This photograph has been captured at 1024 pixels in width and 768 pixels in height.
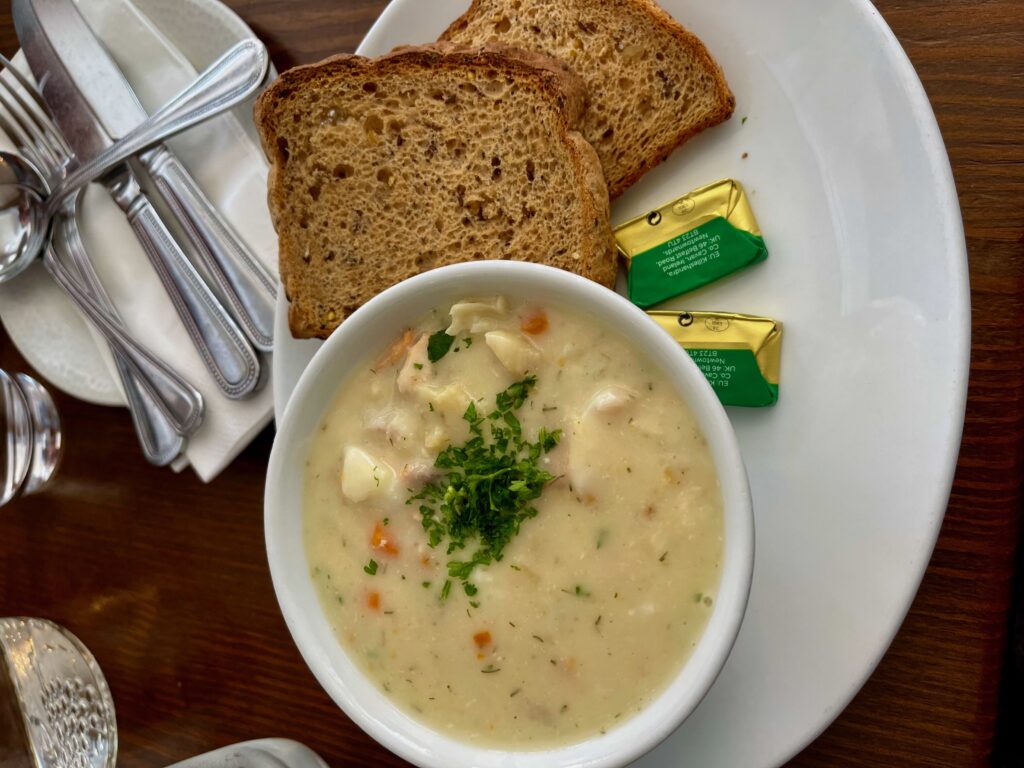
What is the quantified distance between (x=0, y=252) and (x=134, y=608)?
85 centimetres

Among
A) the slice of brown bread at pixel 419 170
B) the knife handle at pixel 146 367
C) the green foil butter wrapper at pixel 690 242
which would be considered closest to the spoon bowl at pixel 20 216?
the knife handle at pixel 146 367

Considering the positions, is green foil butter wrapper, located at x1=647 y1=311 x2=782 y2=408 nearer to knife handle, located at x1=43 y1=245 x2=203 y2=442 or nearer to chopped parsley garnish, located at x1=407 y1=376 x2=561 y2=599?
chopped parsley garnish, located at x1=407 y1=376 x2=561 y2=599

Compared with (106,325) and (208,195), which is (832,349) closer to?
(208,195)

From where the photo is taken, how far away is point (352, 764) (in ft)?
5.98

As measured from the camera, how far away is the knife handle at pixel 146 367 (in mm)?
1838

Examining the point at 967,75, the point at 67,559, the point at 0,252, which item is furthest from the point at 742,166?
the point at 67,559

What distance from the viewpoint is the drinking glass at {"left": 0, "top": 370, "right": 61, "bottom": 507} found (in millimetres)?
2078

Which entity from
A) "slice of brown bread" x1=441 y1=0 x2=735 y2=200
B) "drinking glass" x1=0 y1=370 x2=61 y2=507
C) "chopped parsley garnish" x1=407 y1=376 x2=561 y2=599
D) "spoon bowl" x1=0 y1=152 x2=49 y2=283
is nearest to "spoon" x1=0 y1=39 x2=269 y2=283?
"spoon bowl" x1=0 y1=152 x2=49 y2=283

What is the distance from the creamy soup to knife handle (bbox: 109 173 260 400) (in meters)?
0.52

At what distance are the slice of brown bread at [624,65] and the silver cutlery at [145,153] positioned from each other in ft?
2.06

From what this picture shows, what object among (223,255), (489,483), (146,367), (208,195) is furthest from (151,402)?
(489,483)

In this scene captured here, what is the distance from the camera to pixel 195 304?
1.86 m

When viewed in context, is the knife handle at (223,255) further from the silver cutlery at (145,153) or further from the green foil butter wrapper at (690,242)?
the green foil butter wrapper at (690,242)

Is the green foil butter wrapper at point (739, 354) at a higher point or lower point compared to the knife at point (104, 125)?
lower
